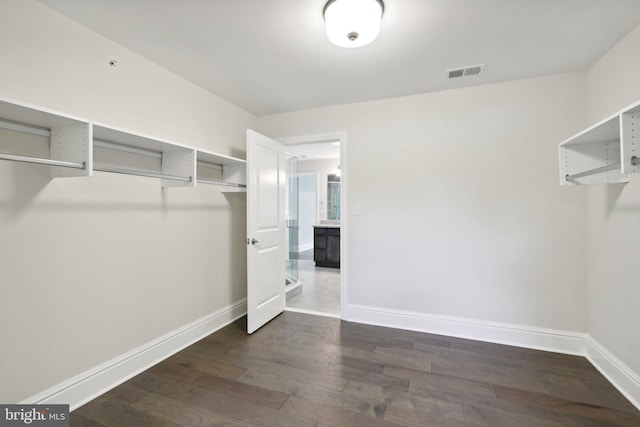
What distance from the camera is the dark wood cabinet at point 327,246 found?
19.2ft

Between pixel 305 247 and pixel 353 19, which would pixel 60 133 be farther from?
pixel 305 247

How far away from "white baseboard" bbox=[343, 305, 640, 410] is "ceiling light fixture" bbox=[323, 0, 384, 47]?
2.55 metres

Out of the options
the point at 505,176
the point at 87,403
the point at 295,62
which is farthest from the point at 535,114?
the point at 87,403

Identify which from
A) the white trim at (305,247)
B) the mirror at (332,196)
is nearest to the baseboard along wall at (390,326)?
the mirror at (332,196)

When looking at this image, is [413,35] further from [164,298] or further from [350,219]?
[164,298]

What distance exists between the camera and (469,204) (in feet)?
8.86

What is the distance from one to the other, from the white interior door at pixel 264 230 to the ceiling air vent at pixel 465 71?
6.21ft

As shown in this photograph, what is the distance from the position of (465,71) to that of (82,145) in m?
2.83

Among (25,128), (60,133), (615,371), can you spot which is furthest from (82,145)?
(615,371)

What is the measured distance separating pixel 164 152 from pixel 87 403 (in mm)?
1826

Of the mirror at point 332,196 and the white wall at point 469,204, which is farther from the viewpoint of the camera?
the mirror at point 332,196

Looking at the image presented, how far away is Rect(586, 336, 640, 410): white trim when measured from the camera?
1.79m

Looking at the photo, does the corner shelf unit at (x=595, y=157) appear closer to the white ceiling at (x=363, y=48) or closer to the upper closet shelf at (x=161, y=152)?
the white ceiling at (x=363, y=48)

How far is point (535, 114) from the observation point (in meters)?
2.49
